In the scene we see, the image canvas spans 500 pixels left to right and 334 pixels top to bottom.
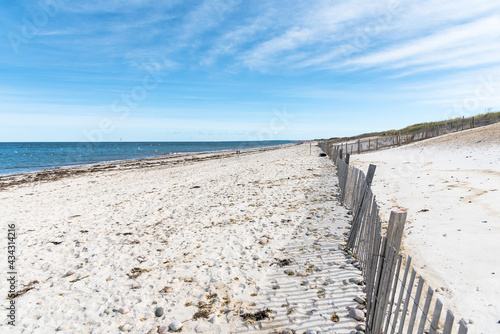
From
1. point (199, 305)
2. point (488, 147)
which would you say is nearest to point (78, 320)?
point (199, 305)

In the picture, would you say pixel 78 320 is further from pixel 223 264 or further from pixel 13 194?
pixel 13 194

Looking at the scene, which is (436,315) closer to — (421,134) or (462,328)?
(462,328)

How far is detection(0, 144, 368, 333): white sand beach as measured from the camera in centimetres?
371

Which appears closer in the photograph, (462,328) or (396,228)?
(462,328)

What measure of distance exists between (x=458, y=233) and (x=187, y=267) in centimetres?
552

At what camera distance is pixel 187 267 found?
16.8 ft

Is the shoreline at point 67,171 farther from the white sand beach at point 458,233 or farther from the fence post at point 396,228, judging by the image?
the white sand beach at point 458,233

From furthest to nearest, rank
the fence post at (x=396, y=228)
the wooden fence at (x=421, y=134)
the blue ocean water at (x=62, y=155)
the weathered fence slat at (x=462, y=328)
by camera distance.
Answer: the blue ocean water at (x=62, y=155)
the wooden fence at (x=421, y=134)
the fence post at (x=396, y=228)
the weathered fence slat at (x=462, y=328)

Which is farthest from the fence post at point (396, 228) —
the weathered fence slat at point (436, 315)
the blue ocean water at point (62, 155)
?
the blue ocean water at point (62, 155)

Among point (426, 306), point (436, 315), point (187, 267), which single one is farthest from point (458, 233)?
point (187, 267)

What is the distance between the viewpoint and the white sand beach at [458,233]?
3549 millimetres

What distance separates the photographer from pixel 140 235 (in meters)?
6.95

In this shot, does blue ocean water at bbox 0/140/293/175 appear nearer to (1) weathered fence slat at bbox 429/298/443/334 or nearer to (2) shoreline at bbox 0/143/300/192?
(2) shoreline at bbox 0/143/300/192

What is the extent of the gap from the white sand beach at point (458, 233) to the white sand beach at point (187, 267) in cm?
58
